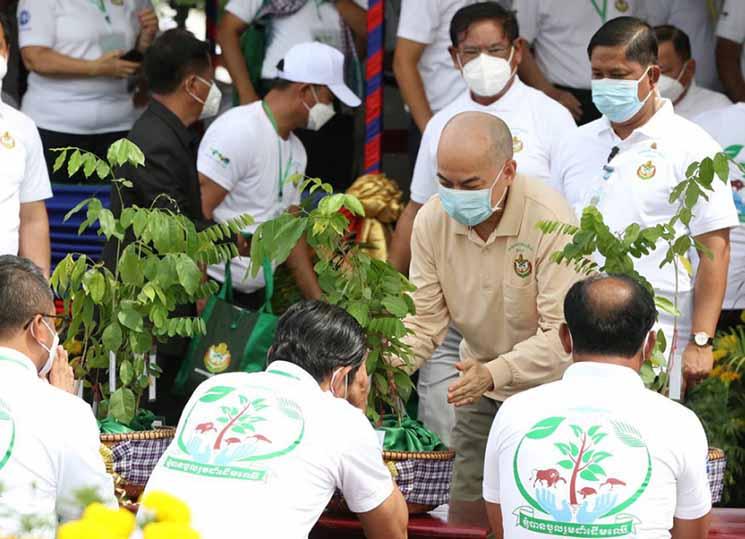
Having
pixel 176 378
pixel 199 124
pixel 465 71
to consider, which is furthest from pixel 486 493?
pixel 199 124

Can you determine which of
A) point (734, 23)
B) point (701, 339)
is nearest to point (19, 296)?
point (701, 339)

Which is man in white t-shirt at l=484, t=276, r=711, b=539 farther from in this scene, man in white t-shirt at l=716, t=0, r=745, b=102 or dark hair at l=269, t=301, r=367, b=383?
man in white t-shirt at l=716, t=0, r=745, b=102

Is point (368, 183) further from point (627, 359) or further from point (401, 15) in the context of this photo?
point (627, 359)

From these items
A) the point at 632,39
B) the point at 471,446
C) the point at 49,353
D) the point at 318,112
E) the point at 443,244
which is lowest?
the point at 471,446

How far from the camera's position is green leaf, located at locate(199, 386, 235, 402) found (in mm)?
3119

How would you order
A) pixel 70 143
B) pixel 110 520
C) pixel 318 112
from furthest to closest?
pixel 70 143 → pixel 318 112 → pixel 110 520

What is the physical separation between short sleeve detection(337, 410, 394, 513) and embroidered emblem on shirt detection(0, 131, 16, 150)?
182 centimetres

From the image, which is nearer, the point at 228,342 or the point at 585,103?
the point at 228,342

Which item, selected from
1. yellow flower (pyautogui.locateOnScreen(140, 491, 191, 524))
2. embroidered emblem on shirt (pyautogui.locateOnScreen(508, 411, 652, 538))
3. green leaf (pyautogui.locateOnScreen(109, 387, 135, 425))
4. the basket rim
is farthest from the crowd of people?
yellow flower (pyautogui.locateOnScreen(140, 491, 191, 524))

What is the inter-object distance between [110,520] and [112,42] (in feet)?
14.8

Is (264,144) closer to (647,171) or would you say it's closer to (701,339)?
(647,171)

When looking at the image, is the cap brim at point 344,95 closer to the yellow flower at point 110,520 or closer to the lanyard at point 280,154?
the lanyard at point 280,154

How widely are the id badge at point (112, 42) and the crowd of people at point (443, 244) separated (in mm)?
10

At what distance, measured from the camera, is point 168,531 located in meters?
1.72
